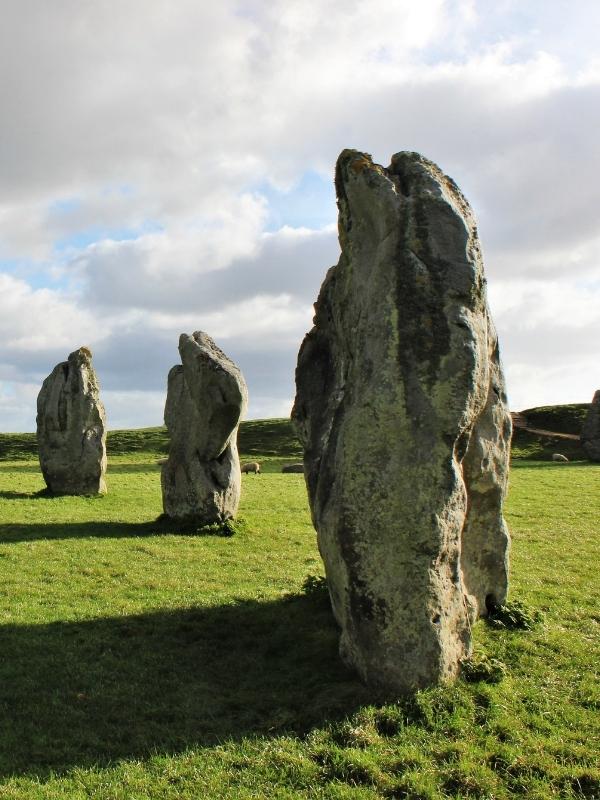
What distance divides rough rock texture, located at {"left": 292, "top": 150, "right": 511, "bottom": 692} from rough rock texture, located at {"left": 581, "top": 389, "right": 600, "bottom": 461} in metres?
40.5

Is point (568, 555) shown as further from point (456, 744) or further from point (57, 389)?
point (57, 389)

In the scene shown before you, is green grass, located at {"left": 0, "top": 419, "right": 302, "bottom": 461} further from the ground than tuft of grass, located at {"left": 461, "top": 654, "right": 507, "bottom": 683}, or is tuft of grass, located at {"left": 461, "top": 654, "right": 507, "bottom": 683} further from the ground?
green grass, located at {"left": 0, "top": 419, "right": 302, "bottom": 461}

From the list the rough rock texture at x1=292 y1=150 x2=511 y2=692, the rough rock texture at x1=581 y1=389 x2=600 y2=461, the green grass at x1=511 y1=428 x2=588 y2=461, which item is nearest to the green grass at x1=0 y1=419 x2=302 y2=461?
the green grass at x1=511 y1=428 x2=588 y2=461

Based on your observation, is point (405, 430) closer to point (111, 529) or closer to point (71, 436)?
point (111, 529)

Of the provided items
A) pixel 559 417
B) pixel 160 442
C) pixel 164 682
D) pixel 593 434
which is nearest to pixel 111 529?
pixel 164 682

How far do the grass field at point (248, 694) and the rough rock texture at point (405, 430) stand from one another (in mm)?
759

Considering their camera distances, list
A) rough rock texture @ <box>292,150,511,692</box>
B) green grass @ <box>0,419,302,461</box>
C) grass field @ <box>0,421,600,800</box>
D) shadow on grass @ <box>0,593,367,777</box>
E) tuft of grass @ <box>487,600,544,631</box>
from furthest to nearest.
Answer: green grass @ <box>0,419,302,461</box>, tuft of grass @ <box>487,600,544,631</box>, rough rock texture @ <box>292,150,511,692</box>, shadow on grass @ <box>0,593,367,777</box>, grass field @ <box>0,421,600,800</box>

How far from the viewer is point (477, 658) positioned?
32.3 ft

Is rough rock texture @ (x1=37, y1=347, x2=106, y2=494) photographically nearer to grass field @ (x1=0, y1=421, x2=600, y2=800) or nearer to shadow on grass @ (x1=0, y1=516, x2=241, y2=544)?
shadow on grass @ (x1=0, y1=516, x2=241, y2=544)

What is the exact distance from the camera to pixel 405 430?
934 centimetres

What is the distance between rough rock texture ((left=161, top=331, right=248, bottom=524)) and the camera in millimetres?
20688

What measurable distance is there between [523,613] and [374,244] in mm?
6266

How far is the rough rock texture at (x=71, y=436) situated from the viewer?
28031mm

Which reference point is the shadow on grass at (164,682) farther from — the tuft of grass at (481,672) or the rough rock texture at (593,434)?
the rough rock texture at (593,434)
